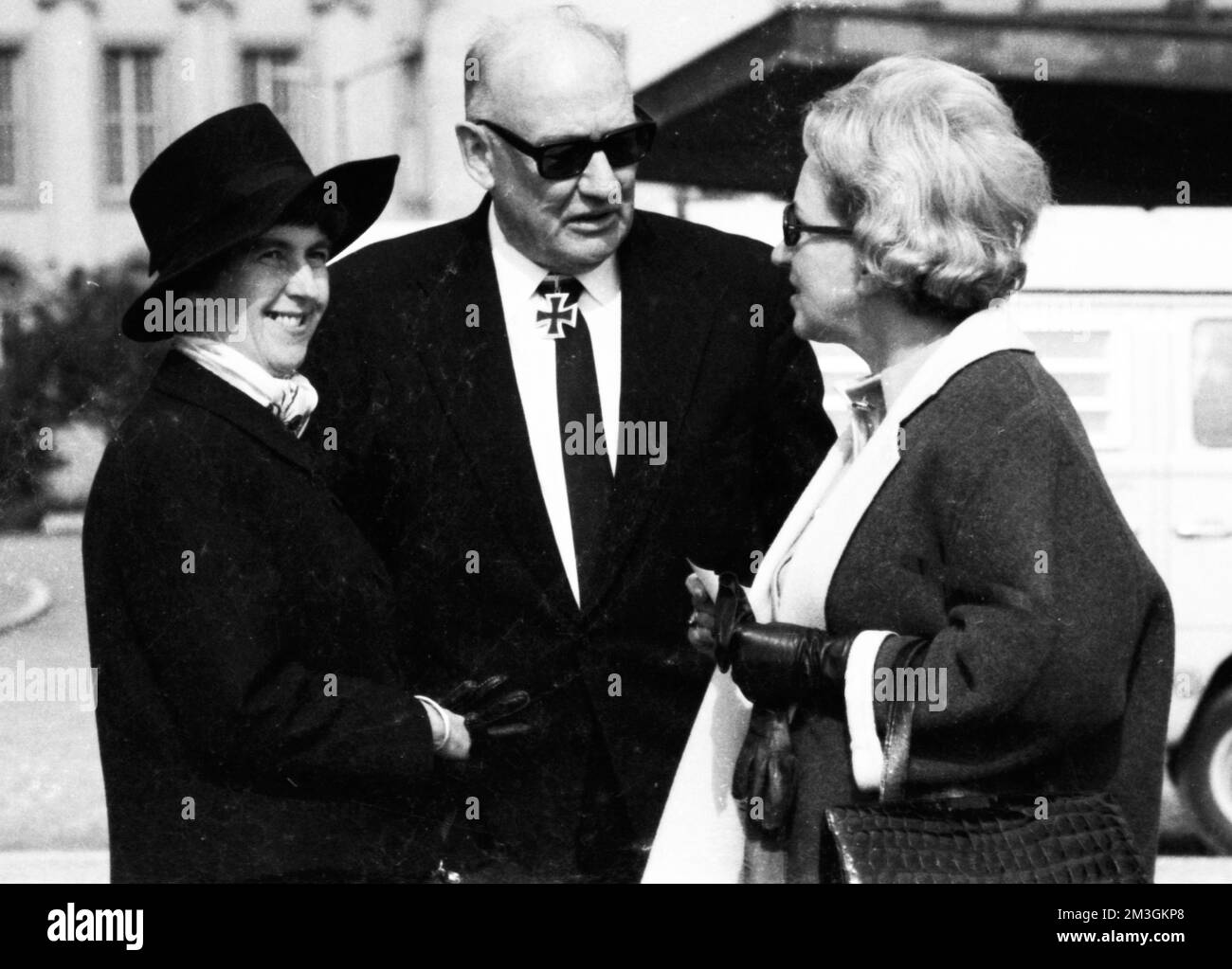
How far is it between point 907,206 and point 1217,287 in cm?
285

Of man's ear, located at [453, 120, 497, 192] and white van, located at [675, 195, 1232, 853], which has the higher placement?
man's ear, located at [453, 120, 497, 192]

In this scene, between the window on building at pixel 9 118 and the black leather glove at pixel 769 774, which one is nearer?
the black leather glove at pixel 769 774

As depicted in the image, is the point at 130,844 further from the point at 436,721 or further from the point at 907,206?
the point at 907,206

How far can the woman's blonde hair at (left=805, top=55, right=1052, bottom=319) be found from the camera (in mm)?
2707

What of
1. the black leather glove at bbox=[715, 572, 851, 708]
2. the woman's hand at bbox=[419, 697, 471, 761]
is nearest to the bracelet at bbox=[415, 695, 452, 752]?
the woman's hand at bbox=[419, 697, 471, 761]

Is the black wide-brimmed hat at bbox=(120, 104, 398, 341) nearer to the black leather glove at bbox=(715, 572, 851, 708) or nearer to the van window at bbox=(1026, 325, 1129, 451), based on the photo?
the black leather glove at bbox=(715, 572, 851, 708)

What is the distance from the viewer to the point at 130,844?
3.18 m

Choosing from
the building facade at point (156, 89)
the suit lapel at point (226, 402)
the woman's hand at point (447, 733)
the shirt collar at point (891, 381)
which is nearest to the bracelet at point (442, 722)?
the woman's hand at point (447, 733)

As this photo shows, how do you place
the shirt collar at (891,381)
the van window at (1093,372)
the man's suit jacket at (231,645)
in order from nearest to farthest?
the shirt collar at (891,381) < the man's suit jacket at (231,645) < the van window at (1093,372)

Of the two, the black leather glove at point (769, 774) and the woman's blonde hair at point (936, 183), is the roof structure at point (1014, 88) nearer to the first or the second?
the woman's blonde hair at point (936, 183)

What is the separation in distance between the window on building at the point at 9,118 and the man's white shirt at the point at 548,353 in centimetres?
102

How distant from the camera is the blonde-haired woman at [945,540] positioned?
2.64 metres

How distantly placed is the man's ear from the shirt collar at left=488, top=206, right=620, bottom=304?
0.23 ft
